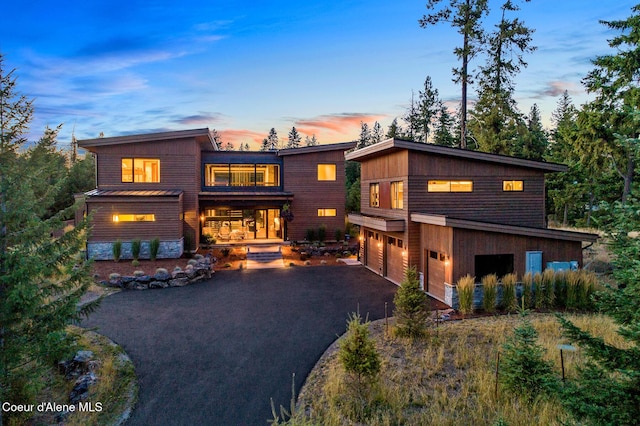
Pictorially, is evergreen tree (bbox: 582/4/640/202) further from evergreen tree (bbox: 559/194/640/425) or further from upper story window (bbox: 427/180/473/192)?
evergreen tree (bbox: 559/194/640/425)

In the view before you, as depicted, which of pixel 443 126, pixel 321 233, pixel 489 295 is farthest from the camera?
pixel 443 126

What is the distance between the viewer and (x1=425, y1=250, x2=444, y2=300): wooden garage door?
13750 millimetres

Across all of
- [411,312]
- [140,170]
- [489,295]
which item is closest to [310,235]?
A: [140,170]

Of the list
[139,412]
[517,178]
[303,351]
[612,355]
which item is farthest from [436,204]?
[139,412]

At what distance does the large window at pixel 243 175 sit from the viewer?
86.2 ft

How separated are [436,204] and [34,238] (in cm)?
1371

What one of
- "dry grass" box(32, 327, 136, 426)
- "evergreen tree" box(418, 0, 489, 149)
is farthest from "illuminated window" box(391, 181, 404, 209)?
"dry grass" box(32, 327, 136, 426)

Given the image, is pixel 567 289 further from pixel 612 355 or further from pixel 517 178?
pixel 612 355

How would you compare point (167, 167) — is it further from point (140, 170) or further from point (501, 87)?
point (501, 87)

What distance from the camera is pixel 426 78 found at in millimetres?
47656

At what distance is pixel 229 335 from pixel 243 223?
692 inches

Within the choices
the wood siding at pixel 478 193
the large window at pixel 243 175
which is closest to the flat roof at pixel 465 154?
the wood siding at pixel 478 193

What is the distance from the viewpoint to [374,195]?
19.5 meters

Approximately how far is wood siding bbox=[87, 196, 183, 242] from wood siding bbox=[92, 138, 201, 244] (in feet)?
6.26
